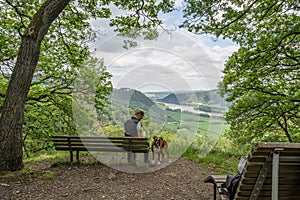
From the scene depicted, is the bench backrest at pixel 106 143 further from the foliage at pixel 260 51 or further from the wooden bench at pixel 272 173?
the wooden bench at pixel 272 173

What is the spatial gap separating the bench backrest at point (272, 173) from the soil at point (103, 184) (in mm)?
1795

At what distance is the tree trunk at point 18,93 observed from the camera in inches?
159

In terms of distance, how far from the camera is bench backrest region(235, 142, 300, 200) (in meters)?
1.59

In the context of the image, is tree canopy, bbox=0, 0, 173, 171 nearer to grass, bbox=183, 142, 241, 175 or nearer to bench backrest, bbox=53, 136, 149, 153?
bench backrest, bbox=53, 136, 149, 153

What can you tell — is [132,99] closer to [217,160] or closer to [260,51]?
[217,160]

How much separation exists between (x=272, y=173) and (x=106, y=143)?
3.61 metres

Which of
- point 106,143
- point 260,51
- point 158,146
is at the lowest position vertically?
point 158,146

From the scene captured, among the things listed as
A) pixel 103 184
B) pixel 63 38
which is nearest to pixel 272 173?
pixel 103 184

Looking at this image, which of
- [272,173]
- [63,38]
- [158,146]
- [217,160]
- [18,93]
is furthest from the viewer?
[63,38]

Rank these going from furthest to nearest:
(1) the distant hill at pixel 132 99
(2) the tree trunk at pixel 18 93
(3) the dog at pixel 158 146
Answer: (3) the dog at pixel 158 146, (1) the distant hill at pixel 132 99, (2) the tree trunk at pixel 18 93

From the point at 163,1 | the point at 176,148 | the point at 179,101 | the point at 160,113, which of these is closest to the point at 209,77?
the point at 179,101

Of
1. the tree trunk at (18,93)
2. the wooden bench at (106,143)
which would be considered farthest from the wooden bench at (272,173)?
the tree trunk at (18,93)

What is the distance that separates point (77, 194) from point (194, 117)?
2671mm

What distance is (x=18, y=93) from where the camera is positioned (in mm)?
4160
